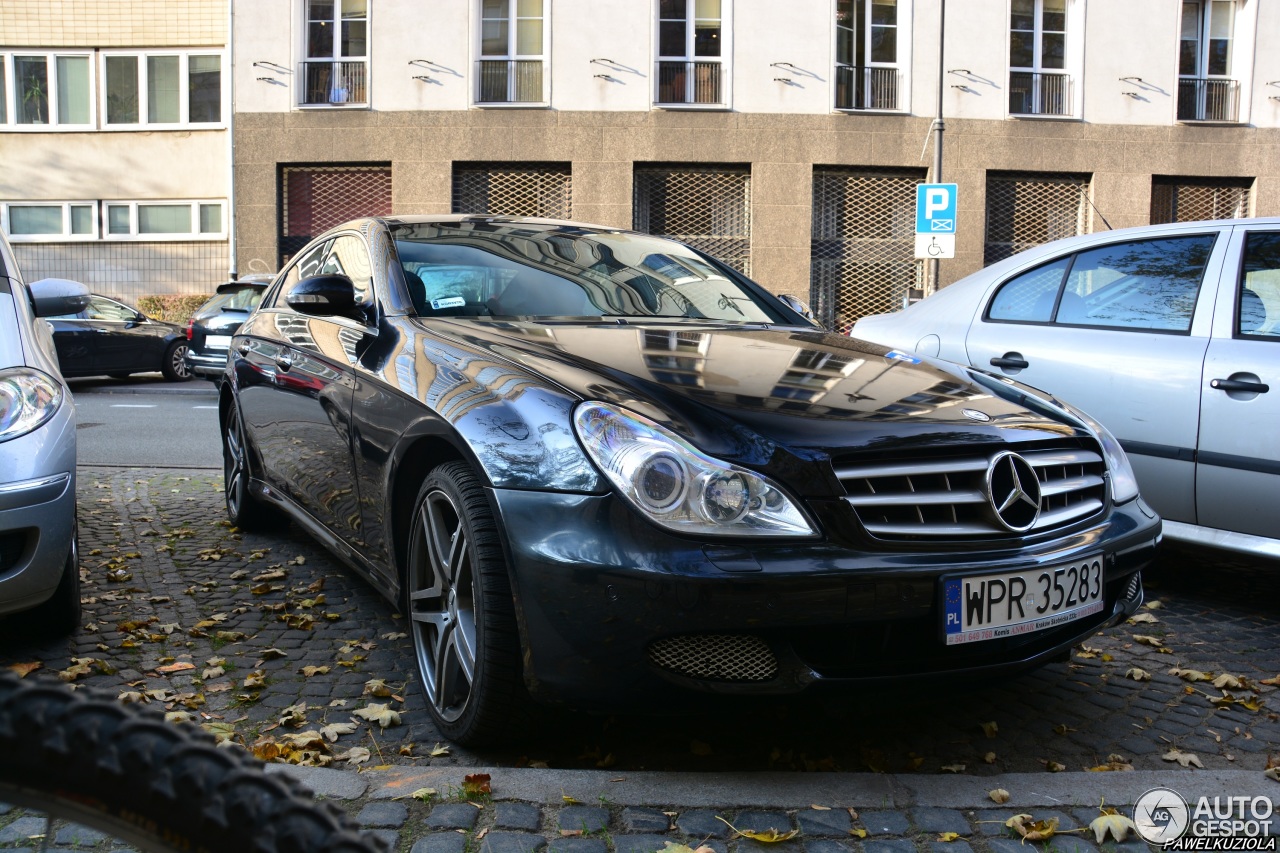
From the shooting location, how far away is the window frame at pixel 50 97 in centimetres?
2442

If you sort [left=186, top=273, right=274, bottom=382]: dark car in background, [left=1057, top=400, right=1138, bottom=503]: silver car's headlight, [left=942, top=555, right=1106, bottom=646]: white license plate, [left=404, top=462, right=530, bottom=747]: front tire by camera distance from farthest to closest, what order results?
[left=186, top=273, right=274, bottom=382]: dark car in background
[left=1057, top=400, right=1138, bottom=503]: silver car's headlight
[left=404, top=462, right=530, bottom=747]: front tire
[left=942, top=555, right=1106, bottom=646]: white license plate

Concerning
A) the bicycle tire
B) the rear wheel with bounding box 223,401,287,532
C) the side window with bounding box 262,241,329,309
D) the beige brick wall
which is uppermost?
the beige brick wall

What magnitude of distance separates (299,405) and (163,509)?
2.65 m

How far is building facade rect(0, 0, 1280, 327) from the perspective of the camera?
69.3 feet

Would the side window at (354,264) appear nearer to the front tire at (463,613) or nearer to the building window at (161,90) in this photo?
the front tire at (463,613)

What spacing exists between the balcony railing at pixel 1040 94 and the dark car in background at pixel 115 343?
15.6 m

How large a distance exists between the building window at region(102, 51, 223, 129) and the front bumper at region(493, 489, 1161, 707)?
24261 mm

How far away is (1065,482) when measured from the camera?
3066 millimetres

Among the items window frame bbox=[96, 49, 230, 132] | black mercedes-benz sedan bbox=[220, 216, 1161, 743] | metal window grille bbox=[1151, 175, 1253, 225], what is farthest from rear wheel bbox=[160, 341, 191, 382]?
metal window grille bbox=[1151, 175, 1253, 225]

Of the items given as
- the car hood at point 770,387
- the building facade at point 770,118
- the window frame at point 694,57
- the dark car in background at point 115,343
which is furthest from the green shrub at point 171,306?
the car hood at point 770,387

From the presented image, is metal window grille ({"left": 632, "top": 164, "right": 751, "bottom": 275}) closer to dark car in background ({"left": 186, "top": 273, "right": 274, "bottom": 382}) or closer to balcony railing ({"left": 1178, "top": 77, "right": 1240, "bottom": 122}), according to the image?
dark car in background ({"left": 186, "top": 273, "right": 274, "bottom": 382})

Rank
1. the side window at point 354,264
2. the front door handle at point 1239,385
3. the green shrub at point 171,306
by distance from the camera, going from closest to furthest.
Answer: the side window at point 354,264 → the front door handle at point 1239,385 → the green shrub at point 171,306

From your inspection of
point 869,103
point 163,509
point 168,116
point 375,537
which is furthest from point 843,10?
point 375,537

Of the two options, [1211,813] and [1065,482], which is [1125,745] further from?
[1065,482]
